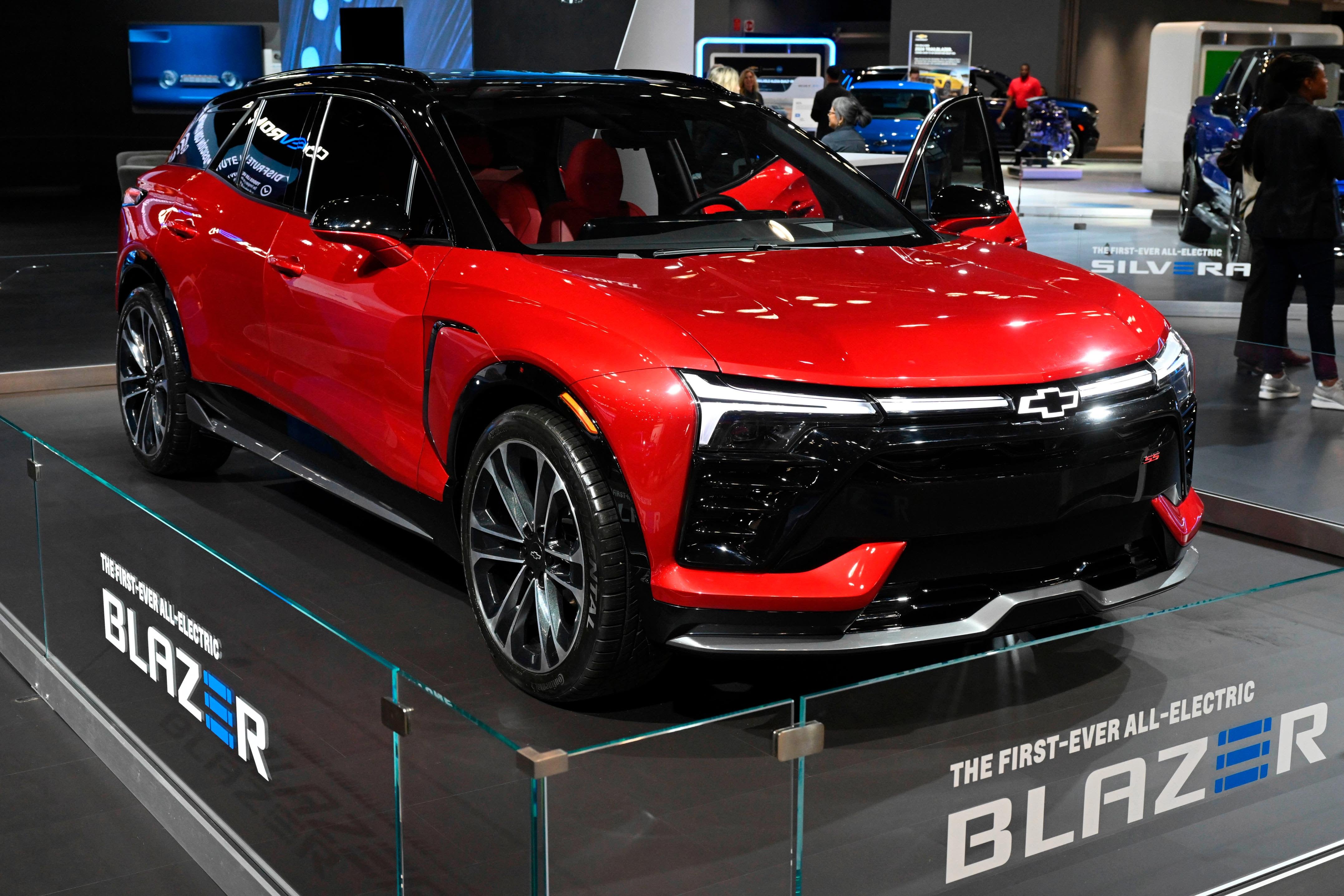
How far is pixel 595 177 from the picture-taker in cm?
411

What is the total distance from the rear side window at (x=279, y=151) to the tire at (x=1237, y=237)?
7.75 meters

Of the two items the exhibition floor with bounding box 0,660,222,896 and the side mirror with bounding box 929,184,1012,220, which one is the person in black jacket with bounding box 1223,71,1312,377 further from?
the exhibition floor with bounding box 0,660,222,896

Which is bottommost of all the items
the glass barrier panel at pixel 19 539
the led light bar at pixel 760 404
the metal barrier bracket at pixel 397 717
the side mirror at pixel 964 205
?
the glass barrier panel at pixel 19 539

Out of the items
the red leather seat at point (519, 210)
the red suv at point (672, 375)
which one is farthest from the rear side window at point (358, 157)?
the red leather seat at point (519, 210)

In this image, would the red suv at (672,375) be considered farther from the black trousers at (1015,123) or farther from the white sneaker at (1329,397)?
the black trousers at (1015,123)

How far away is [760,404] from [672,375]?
0.64 feet

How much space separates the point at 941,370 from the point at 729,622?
0.70 metres

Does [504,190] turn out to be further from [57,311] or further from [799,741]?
[57,311]

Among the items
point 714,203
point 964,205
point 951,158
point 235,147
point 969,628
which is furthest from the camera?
point 951,158

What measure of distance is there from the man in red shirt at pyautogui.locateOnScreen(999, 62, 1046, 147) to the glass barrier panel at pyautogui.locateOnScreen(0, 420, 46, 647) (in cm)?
2217

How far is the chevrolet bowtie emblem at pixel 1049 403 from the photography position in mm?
3053

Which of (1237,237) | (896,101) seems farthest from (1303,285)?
(896,101)

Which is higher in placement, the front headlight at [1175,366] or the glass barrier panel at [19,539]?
the front headlight at [1175,366]

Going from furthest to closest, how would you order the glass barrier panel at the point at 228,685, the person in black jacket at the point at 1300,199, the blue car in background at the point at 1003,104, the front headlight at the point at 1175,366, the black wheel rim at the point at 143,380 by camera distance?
the blue car in background at the point at 1003,104
the person in black jacket at the point at 1300,199
the black wheel rim at the point at 143,380
the front headlight at the point at 1175,366
the glass barrier panel at the point at 228,685
